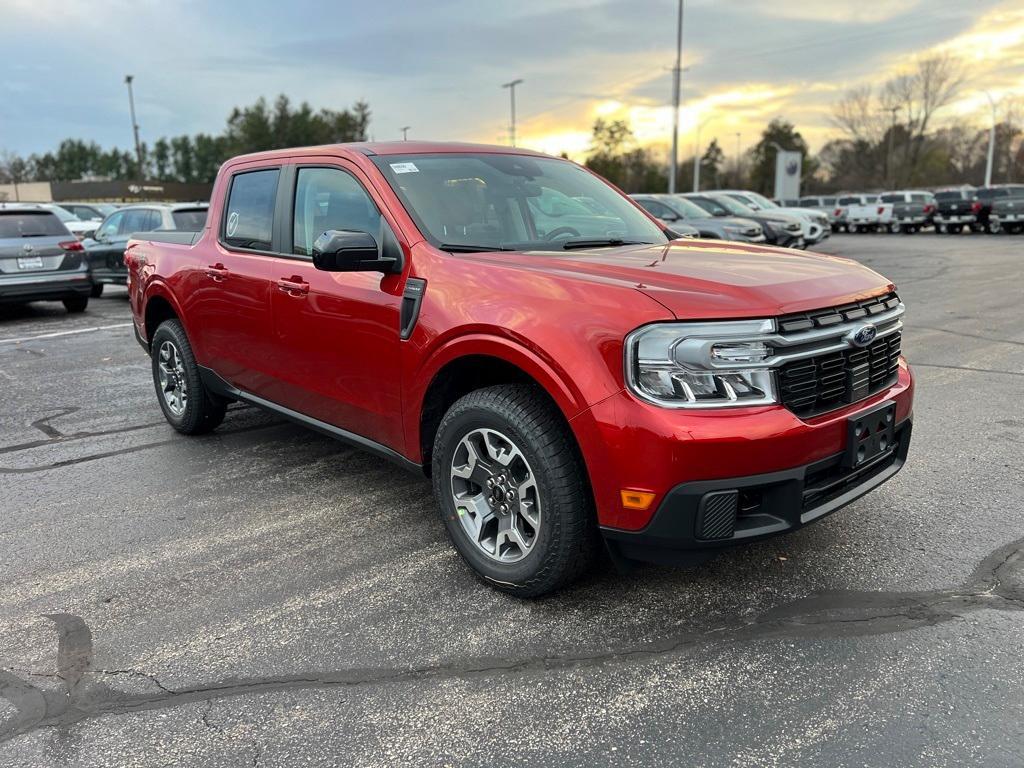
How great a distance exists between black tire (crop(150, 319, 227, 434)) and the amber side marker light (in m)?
3.64

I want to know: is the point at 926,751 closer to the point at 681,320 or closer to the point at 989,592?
the point at 989,592

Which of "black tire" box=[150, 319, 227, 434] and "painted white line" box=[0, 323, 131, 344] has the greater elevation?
"black tire" box=[150, 319, 227, 434]

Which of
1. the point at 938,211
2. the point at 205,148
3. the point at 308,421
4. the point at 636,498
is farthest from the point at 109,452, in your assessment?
the point at 205,148

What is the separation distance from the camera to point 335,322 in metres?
3.90

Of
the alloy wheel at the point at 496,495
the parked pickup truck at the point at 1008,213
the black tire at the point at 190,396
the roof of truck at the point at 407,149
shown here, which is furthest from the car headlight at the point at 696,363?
the parked pickup truck at the point at 1008,213

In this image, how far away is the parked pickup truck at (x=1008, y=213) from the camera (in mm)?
27734

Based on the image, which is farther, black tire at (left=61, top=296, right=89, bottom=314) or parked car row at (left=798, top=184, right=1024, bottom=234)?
parked car row at (left=798, top=184, right=1024, bottom=234)

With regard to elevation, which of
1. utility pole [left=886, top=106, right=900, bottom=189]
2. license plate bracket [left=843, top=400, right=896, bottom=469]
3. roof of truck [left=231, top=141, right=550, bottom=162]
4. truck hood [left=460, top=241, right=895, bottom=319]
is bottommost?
license plate bracket [left=843, top=400, right=896, bottom=469]

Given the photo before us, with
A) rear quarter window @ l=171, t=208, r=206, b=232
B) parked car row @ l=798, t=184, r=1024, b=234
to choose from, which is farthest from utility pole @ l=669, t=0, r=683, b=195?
rear quarter window @ l=171, t=208, r=206, b=232

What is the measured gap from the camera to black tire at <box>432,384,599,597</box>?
2932 mm

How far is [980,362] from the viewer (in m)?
7.29

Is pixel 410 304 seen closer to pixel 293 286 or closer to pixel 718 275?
pixel 293 286

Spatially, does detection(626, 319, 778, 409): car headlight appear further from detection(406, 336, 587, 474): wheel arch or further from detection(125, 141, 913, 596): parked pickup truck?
detection(406, 336, 587, 474): wheel arch

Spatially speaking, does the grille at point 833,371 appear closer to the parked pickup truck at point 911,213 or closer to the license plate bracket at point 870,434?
the license plate bracket at point 870,434
